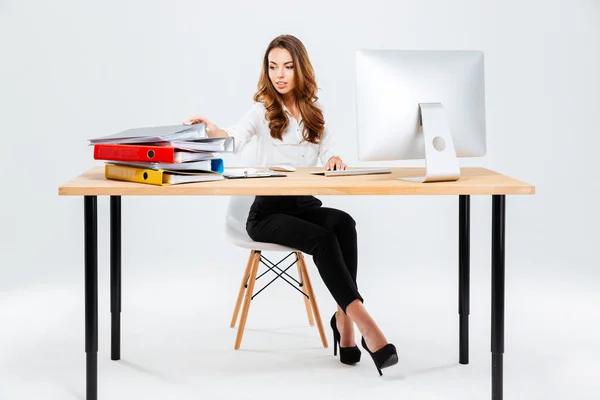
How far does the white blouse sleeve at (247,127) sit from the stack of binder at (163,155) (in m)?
0.47

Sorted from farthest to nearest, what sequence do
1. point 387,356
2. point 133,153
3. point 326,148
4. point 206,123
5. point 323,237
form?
point 326,148, point 206,123, point 323,237, point 387,356, point 133,153

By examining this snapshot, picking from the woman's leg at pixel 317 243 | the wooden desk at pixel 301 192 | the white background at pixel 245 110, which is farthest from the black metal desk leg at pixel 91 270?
the white background at pixel 245 110

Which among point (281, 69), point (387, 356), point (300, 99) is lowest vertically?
point (387, 356)

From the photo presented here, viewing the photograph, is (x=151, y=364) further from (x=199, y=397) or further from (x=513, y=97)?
(x=513, y=97)

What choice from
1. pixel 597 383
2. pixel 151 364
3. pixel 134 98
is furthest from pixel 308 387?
pixel 134 98

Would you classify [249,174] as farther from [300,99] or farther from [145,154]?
[300,99]

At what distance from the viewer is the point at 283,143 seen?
330cm

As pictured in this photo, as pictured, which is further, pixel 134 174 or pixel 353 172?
pixel 353 172

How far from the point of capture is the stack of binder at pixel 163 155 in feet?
8.36

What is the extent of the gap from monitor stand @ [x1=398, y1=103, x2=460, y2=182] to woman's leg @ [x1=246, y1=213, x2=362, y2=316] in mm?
359

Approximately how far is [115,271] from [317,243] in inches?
29.0

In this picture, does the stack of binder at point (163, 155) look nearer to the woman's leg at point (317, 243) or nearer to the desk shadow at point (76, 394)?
the woman's leg at point (317, 243)

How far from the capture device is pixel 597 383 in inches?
113

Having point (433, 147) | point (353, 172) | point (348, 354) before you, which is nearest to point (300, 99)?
point (353, 172)
